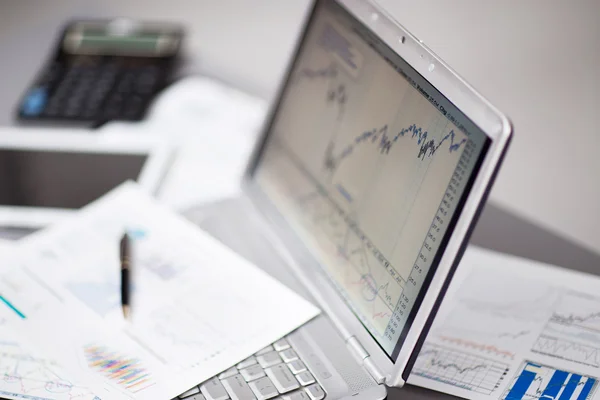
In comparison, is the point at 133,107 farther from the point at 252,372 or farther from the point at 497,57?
the point at 497,57

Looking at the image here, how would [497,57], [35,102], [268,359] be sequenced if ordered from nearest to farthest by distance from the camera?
[268,359]
[35,102]
[497,57]


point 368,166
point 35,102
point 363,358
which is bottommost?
point 35,102

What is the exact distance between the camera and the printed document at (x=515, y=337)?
0.63 meters

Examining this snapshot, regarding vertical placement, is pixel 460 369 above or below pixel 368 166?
below

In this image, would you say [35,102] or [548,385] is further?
[35,102]

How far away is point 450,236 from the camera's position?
1.73ft

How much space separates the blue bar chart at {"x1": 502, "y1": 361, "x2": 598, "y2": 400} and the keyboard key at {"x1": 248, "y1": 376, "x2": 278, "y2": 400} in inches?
7.7

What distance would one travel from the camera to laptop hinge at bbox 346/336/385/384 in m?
0.59

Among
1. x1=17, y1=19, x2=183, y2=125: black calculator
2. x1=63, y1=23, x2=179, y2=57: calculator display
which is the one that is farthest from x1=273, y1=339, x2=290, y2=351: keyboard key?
x1=63, y1=23, x2=179, y2=57: calculator display

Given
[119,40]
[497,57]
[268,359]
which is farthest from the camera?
[497,57]

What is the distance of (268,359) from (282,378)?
2cm

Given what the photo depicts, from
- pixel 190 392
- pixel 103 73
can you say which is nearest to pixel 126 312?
pixel 190 392

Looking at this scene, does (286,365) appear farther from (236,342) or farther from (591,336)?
(591,336)

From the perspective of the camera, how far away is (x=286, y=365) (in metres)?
0.62
